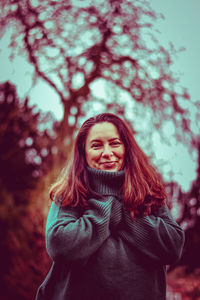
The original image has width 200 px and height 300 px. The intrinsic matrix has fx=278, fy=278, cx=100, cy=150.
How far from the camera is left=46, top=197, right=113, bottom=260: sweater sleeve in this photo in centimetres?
93

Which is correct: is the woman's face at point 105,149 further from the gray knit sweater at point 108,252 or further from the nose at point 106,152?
the gray knit sweater at point 108,252

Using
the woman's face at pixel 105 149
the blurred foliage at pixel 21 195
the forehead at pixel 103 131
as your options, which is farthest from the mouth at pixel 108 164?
the blurred foliage at pixel 21 195

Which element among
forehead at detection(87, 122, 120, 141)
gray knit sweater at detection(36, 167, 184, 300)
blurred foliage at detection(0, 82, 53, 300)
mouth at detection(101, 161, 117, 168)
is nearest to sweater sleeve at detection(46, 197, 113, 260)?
gray knit sweater at detection(36, 167, 184, 300)

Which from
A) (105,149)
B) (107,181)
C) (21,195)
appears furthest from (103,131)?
(21,195)

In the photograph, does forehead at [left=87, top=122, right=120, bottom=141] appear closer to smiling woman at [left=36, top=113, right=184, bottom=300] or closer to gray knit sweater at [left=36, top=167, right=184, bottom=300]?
smiling woman at [left=36, top=113, right=184, bottom=300]

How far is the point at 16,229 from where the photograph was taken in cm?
319

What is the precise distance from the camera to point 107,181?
3.65 feet

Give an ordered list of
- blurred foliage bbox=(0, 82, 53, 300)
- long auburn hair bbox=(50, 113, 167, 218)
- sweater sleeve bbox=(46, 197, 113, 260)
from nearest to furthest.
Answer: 1. sweater sleeve bbox=(46, 197, 113, 260)
2. long auburn hair bbox=(50, 113, 167, 218)
3. blurred foliage bbox=(0, 82, 53, 300)

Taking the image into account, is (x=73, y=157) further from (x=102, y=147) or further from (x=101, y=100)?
(x=101, y=100)

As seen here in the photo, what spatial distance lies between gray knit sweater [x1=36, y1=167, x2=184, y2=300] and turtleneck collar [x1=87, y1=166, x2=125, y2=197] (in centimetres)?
4

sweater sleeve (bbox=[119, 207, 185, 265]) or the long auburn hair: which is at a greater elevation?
the long auburn hair

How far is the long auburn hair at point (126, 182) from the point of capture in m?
1.09

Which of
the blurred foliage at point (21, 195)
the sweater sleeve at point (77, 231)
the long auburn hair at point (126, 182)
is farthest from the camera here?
the blurred foliage at point (21, 195)

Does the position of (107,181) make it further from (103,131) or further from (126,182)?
(103,131)
